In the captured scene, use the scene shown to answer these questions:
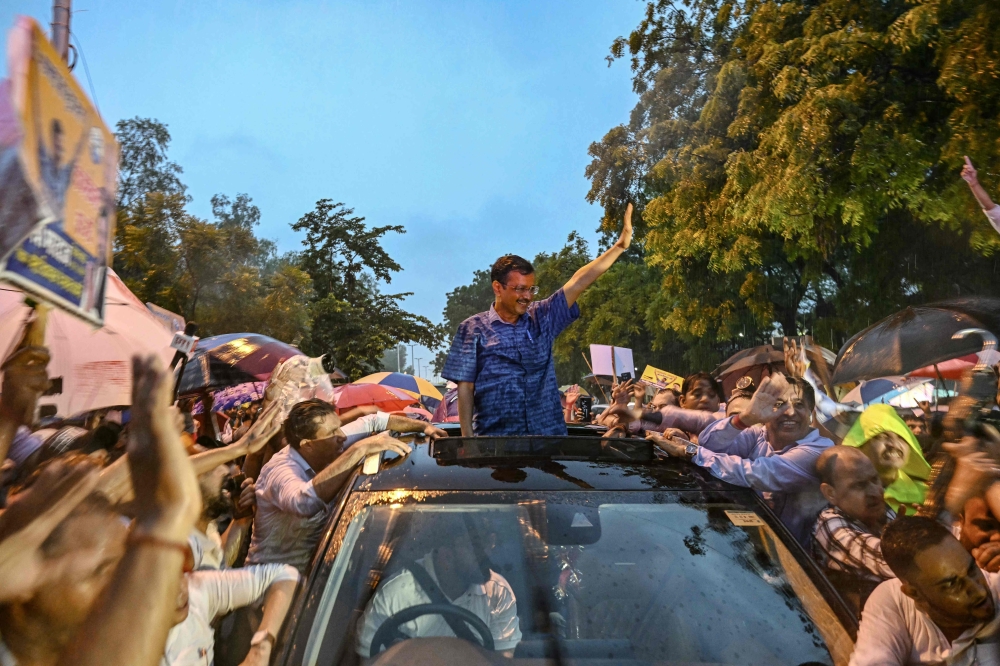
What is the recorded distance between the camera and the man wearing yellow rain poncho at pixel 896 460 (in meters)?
3.65

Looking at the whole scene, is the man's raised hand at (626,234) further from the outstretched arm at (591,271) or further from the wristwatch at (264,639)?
the wristwatch at (264,639)

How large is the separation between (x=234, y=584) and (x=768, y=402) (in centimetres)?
233

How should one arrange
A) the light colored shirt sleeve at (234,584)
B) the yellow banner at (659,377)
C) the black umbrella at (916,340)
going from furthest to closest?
the yellow banner at (659,377) < the black umbrella at (916,340) < the light colored shirt sleeve at (234,584)

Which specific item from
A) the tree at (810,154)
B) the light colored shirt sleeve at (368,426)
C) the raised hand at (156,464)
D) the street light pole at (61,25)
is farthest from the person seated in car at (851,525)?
the tree at (810,154)

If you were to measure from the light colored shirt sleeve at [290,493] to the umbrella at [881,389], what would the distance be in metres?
5.36

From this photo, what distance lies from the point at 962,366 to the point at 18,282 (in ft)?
29.3

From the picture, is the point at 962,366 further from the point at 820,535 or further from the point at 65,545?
the point at 65,545

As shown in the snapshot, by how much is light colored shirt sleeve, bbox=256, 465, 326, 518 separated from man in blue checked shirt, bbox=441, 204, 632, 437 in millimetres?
883

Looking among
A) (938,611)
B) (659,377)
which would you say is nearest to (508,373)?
(938,611)

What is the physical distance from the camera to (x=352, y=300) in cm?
3400

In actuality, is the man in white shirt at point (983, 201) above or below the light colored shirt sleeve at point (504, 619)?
above

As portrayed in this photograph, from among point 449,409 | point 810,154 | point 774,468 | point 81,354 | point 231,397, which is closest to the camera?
point 774,468

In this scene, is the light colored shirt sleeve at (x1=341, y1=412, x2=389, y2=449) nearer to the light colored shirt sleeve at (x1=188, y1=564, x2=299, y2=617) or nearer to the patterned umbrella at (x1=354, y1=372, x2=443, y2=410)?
the light colored shirt sleeve at (x1=188, y1=564, x2=299, y2=617)

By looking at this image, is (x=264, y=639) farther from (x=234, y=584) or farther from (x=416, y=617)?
(x=234, y=584)
